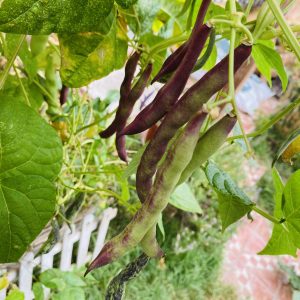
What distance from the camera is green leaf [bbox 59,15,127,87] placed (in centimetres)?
42

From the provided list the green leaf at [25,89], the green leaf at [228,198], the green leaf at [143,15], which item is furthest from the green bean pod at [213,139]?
the green leaf at [25,89]

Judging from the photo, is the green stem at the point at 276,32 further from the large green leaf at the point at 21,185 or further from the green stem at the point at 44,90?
the green stem at the point at 44,90

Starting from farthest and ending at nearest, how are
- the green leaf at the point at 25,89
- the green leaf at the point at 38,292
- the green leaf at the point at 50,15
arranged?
the green leaf at the point at 38,292 → the green leaf at the point at 25,89 → the green leaf at the point at 50,15

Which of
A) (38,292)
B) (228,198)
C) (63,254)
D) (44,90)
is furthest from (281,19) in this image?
(63,254)

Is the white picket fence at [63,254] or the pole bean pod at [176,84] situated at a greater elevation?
the pole bean pod at [176,84]

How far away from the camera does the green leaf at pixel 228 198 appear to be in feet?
1.37

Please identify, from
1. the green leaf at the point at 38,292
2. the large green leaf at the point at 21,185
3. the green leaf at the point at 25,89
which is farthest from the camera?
the green leaf at the point at 38,292

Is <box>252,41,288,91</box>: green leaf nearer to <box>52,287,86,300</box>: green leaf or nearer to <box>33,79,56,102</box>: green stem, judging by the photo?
<box>33,79,56,102</box>: green stem

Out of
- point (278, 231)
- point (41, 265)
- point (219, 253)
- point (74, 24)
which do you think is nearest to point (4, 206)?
point (74, 24)

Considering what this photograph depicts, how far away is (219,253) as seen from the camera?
84.4 inches

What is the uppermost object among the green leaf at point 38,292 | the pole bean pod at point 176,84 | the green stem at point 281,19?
the green stem at point 281,19

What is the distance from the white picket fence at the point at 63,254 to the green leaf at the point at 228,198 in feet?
1.90

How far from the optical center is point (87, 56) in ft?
1.43

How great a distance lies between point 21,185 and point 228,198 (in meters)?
0.21
